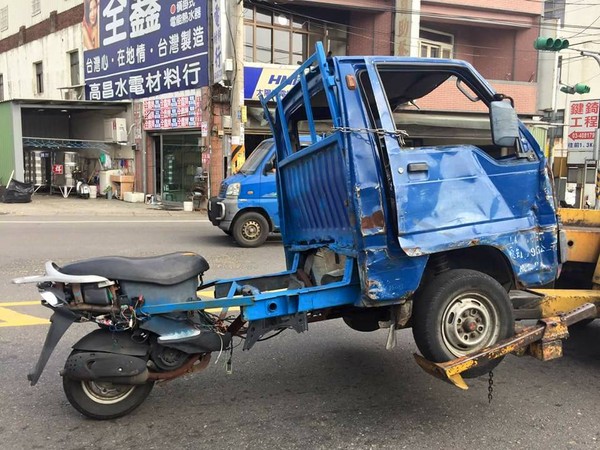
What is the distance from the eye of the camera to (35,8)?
27.4 meters

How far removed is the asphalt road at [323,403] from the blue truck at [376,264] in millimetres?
305

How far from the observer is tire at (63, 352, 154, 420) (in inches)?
137

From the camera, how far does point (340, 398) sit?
3.96m

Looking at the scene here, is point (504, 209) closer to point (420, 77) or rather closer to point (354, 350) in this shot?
point (420, 77)

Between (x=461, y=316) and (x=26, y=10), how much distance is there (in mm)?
31317

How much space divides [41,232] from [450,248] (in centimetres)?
1104

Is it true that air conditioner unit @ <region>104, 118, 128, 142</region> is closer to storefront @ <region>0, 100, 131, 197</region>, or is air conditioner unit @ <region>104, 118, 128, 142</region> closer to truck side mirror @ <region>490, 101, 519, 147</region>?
storefront @ <region>0, 100, 131, 197</region>

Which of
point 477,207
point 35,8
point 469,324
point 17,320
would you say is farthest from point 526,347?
point 35,8

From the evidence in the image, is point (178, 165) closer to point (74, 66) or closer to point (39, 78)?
point (74, 66)

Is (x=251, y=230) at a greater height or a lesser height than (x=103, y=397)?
greater

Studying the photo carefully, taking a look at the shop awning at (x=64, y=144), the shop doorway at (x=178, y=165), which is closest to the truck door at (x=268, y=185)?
the shop doorway at (x=178, y=165)

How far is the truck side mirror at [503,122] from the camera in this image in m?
3.54

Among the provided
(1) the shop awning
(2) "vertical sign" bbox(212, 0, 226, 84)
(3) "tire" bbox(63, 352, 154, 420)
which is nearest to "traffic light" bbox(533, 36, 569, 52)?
(2) "vertical sign" bbox(212, 0, 226, 84)

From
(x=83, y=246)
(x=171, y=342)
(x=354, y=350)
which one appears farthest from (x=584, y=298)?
(x=83, y=246)
